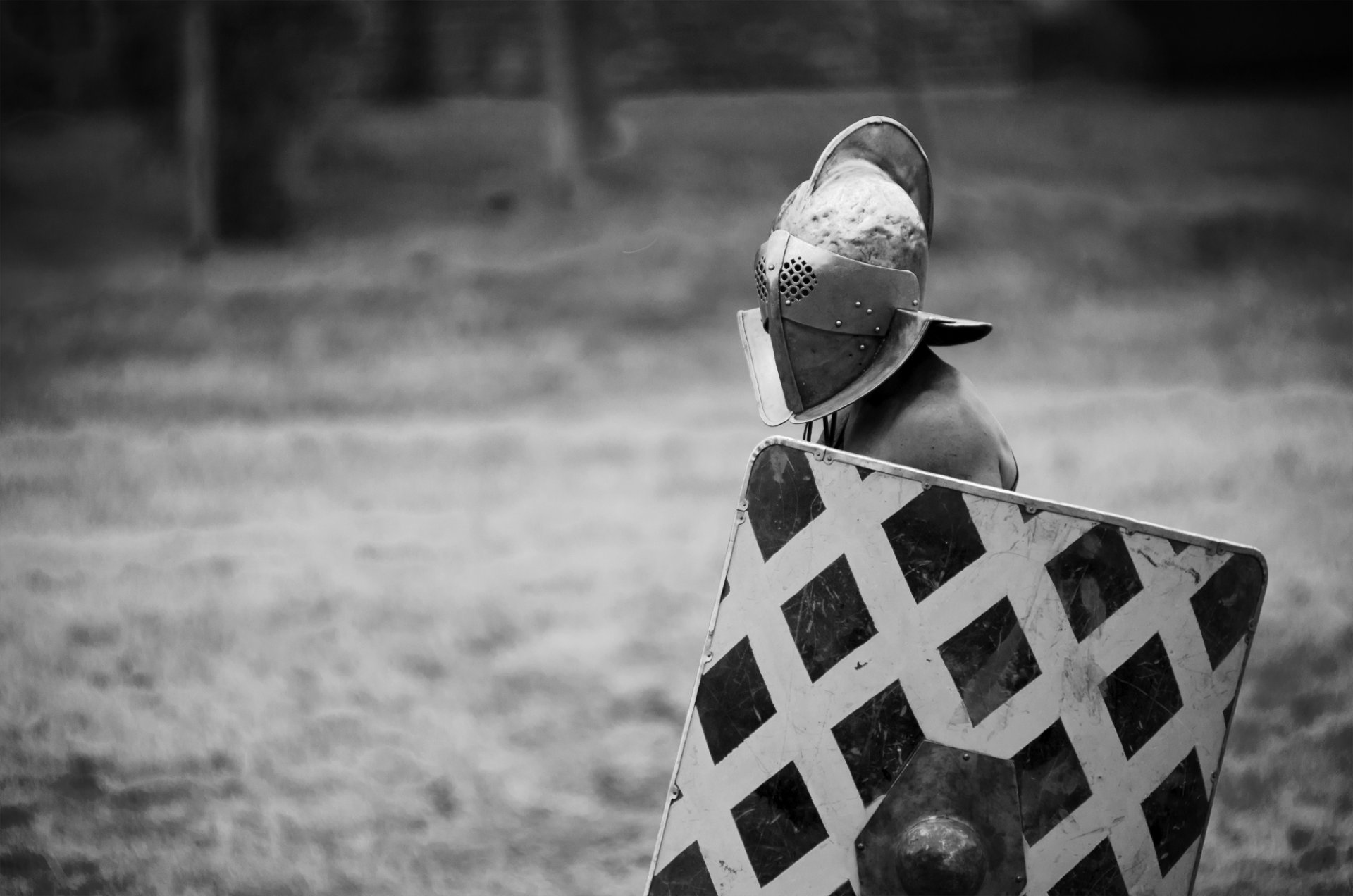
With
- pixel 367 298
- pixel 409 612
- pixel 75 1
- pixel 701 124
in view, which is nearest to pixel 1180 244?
pixel 701 124

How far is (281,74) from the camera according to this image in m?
10.6

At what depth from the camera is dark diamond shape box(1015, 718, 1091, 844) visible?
1962 mm

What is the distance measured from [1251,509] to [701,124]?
8492 mm

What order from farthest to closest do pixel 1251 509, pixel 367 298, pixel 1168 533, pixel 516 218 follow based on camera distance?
pixel 516 218 < pixel 367 298 < pixel 1251 509 < pixel 1168 533

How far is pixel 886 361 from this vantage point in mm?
2123

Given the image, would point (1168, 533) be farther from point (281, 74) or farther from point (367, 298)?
point (281, 74)

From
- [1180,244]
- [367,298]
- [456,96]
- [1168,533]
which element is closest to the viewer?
[1168,533]

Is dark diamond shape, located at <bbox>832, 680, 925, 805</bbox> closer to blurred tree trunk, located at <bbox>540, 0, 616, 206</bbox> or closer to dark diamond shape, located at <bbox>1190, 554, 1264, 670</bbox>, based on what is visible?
dark diamond shape, located at <bbox>1190, 554, 1264, 670</bbox>

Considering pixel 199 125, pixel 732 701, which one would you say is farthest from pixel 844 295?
pixel 199 125

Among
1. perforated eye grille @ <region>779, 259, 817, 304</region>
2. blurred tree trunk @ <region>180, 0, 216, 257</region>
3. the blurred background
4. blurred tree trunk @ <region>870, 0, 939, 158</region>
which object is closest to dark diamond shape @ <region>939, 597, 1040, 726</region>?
perforated eye grille @ <region>779, 259, 817, 304</region>

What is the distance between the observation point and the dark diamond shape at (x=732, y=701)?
2008 mm

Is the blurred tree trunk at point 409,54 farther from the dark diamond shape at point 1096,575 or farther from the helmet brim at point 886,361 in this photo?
the dark diamond shape at point 1096,575

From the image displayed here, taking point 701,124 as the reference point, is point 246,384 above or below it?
below

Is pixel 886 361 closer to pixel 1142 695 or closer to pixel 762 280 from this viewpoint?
pixel 762 280
